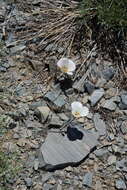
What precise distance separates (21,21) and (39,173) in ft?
4.71

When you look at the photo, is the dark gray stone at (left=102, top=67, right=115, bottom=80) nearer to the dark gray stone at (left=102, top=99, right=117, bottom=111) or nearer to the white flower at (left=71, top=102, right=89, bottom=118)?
the dark gray stone at (left=102, top=99, right=117, bottom=111)

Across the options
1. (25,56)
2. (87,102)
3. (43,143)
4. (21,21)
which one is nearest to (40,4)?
(21,21)

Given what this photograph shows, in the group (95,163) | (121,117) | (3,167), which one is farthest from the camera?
(121,117)

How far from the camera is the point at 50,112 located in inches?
137

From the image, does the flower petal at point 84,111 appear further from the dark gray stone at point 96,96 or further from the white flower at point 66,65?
the white flower at point 66,65

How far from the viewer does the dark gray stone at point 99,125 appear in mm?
3459

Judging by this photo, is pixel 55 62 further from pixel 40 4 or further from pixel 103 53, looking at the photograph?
pixel 40 4

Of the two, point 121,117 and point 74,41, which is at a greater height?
point 74,41

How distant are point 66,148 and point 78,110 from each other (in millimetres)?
297

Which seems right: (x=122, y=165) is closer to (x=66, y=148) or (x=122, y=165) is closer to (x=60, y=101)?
(x=66, y=148)

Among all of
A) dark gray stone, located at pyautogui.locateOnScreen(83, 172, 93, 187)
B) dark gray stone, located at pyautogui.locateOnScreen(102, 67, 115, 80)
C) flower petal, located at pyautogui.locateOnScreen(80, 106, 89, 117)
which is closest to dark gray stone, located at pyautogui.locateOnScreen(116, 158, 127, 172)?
dark gray stone, located at pyautogui.locateOnScreen(83, 172, 93, 187)

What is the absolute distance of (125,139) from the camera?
11.3 feet

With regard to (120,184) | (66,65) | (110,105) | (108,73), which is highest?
(66,65)

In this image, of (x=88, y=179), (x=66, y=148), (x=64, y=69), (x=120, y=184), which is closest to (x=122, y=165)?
(x=120, y=184)
